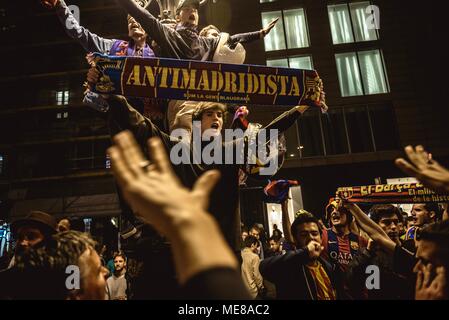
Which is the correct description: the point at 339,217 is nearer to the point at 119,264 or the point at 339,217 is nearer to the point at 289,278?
the point at 289,278

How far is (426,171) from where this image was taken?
2.15m

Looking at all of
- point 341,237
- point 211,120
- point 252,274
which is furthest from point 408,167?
point 252,274

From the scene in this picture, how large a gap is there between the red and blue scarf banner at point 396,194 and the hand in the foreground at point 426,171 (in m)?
3.45

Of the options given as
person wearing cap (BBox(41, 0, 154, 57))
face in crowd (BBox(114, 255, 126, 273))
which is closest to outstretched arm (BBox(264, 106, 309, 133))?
person wearing cap (BBox(41, 0, 154, 57))

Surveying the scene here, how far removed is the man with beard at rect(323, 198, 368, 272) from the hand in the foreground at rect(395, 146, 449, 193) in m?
3.16

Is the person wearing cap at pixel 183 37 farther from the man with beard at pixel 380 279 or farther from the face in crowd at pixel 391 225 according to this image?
the face in crowd at pixel 391 225

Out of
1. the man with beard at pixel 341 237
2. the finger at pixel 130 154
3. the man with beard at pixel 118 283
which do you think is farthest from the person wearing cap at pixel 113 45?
the man with beard at pixel 118 283

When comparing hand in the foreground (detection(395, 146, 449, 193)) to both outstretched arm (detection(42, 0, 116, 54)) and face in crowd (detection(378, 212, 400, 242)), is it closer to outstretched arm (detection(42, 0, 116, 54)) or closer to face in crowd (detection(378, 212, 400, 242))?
face in crowd (detection(378, 212, 400, 242))

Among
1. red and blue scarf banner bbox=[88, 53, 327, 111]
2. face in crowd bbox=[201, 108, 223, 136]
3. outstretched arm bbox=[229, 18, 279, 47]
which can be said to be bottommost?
face in crowd bbox=[201, 108, 223, 136]

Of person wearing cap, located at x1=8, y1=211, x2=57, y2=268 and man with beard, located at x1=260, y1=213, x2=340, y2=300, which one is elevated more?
person wearing cap, located at x1=8, y1=211, x2=57, y2=268

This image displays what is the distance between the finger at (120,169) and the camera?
118cm

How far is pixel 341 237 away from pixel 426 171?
378cm

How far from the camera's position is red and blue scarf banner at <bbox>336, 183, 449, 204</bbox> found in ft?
19.2

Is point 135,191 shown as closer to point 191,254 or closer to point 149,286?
point 191,254
